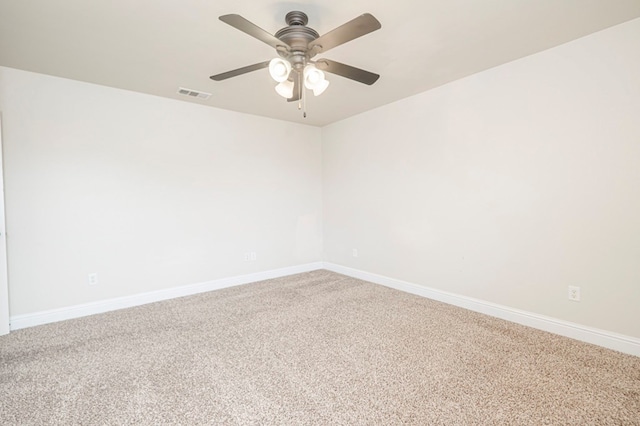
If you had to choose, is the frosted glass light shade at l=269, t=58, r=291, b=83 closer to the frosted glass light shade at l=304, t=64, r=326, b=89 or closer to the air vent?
the frosted glass light shade at l=304, t=64, r=326, b=89

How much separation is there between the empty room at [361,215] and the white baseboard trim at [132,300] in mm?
22

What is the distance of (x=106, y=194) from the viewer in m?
3.24

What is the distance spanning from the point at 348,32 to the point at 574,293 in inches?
108

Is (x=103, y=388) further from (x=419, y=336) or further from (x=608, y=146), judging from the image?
(x=608, y=146)

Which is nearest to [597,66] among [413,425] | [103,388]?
[413,425]

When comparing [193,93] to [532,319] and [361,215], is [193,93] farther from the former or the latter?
[532,319]

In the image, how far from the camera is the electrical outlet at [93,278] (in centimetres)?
315

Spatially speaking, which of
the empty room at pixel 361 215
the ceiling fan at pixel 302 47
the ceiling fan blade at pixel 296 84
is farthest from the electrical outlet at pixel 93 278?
the ceiling fan blade at pixel 296 84

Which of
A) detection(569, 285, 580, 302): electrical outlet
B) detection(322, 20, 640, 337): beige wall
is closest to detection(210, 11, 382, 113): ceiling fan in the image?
detection(322, 20, 640, 337): beige wall

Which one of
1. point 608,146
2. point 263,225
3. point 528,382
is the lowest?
point 528,382

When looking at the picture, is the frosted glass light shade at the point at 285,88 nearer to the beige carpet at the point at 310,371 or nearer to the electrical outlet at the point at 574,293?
the beige carpet at the point at 310,371

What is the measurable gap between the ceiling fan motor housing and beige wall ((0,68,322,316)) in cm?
235

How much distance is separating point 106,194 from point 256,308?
81.8 inches

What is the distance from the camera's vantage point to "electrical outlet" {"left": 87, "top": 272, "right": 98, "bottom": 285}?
315cm
